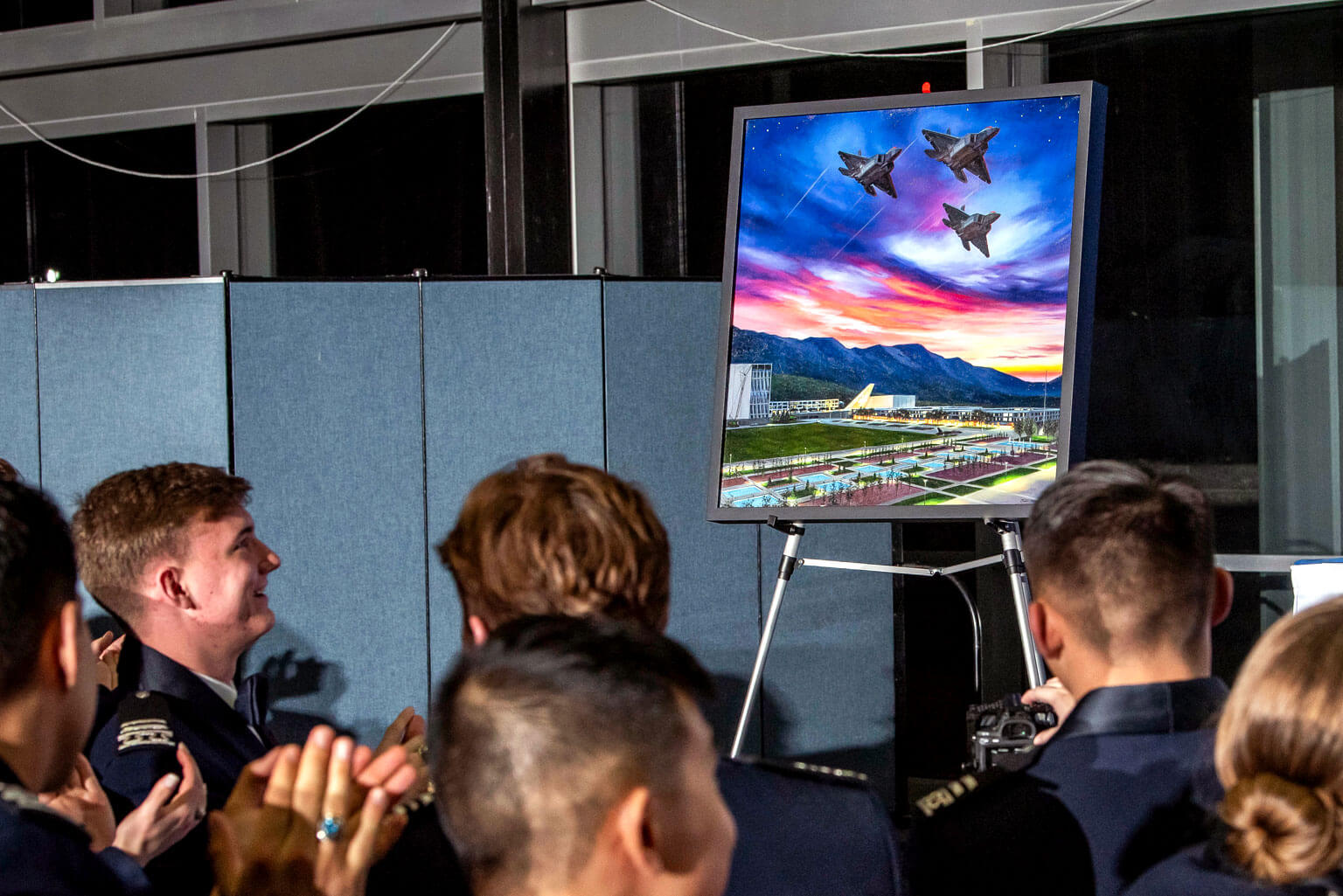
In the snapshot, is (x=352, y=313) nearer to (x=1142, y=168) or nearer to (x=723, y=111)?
(x=723, y=111)

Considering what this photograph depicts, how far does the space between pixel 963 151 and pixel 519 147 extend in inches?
67.1

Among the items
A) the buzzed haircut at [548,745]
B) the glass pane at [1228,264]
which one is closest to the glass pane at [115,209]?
the glass pane at [1228,264]

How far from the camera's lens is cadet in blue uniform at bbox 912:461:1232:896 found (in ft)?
4.22

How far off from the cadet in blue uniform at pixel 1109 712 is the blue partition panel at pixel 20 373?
317cm

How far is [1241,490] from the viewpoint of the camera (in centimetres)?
374

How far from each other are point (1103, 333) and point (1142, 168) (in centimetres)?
52

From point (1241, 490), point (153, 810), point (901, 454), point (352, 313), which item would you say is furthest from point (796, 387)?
point (153, 810)

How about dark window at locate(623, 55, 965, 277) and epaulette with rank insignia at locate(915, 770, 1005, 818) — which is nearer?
epaulette with rank insignia at locate(915, 770, 1005, 818)

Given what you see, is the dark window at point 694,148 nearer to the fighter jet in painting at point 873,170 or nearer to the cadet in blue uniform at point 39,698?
the fighter jet in painting at point 873,170

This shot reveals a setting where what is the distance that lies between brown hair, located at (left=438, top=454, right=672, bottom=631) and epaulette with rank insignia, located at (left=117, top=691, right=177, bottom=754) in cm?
67

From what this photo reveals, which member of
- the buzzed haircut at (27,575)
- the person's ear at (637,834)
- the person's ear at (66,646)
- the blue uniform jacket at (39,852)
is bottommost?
the blue uniform jacket at (39,852)

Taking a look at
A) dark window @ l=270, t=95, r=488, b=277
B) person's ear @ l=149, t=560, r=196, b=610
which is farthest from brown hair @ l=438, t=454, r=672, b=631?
dark window @ l=270, t=95, r=488, b=277

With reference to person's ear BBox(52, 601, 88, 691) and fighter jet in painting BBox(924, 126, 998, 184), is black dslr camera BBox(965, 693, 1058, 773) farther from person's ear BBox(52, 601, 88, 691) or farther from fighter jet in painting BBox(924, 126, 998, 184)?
fighter jet in painting BBox(924, 126, 998, 184)

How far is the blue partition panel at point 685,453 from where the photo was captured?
3535 mm
